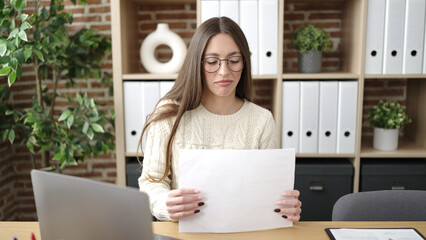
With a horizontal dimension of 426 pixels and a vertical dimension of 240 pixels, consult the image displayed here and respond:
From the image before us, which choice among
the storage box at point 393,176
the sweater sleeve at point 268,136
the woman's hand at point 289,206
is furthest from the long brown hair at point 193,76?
the storage box at point 393,176

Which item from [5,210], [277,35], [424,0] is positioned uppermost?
[424,0]

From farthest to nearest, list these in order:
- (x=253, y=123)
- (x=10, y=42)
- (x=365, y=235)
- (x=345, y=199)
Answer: (x=10, y=42), (x=253, y=123), (x=345, y=199), (x=365, y=235)

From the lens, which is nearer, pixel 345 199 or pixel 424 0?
pixel 345 199

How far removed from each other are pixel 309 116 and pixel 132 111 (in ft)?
3.37

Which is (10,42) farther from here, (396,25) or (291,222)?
(396,25)

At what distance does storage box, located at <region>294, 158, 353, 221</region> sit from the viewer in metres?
2.28

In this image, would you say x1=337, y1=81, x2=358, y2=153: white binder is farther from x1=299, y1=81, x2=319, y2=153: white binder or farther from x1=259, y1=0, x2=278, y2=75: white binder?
x1=259, y1=0, x2=278, y2=75: white binder

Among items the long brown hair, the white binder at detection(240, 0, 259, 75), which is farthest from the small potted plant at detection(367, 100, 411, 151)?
the long brown hair

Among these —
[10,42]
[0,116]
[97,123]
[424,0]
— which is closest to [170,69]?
[97,123]

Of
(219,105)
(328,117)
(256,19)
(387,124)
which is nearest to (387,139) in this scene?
(387,124)

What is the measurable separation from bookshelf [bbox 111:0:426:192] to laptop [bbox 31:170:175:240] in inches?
59.4

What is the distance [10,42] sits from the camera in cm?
191

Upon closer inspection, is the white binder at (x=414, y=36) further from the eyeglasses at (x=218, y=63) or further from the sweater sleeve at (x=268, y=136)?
the eyeglasses at (x=218, y=63)

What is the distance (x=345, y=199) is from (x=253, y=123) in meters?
0.44
